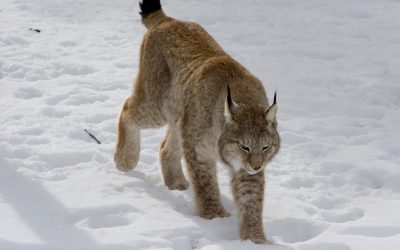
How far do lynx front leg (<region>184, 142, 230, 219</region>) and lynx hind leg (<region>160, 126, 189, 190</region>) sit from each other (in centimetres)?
58

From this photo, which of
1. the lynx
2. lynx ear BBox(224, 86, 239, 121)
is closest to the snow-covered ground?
the lynx

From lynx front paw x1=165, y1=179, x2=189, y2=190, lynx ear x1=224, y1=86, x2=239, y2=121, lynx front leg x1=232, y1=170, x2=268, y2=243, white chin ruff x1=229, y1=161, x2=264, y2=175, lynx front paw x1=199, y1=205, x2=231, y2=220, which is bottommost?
lynx front paw x1=165, y1=179, x2=189, y2=190

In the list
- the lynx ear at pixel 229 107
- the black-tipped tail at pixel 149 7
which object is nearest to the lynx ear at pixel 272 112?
the lynx ear at pixel 229 107

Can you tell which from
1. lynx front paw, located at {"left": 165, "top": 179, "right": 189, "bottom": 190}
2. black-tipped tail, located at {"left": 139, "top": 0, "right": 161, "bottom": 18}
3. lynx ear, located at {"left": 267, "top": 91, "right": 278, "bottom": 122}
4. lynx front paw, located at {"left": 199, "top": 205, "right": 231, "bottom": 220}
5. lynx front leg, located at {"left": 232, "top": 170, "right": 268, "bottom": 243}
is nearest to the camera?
lynx ear, located at {"left": 267, "top": 91, "right": 278, "bottom": 122}

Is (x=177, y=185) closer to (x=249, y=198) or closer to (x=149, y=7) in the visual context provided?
(x=249, y=198)

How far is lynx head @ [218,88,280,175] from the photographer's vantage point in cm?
426

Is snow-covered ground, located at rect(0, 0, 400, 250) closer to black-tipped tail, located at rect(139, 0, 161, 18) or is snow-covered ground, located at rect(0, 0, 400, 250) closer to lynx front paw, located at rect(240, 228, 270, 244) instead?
lynx front paw, located at rect(240, 228, 270, 244)

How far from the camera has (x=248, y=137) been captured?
427cm

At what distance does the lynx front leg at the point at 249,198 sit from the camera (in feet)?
14.4

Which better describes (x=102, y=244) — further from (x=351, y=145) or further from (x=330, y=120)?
(x=330, y=120)

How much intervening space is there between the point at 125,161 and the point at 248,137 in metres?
1.54

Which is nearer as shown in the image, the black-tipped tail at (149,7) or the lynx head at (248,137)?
the lynx head at (248,137)

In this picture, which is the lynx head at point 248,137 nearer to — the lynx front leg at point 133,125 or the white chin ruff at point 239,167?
the white chin ruff at point 239,167

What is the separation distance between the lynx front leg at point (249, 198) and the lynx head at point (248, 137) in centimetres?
15
